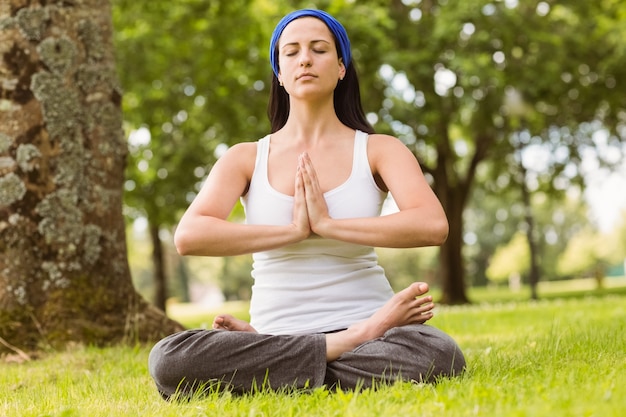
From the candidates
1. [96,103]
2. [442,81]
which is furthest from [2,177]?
[442,81]

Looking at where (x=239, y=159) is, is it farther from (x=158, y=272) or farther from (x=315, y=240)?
(x=158, y=272)

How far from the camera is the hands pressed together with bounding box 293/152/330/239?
3.50 m

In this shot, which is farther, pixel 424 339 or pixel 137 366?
pixel 137 366

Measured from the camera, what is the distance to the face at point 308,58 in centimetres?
382

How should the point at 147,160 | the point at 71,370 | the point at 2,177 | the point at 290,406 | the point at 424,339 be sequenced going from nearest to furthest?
the point at 290,406, the point at 424,339, the point at 71,370, the point at 2,177, the point at 147,160

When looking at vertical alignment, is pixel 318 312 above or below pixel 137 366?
above

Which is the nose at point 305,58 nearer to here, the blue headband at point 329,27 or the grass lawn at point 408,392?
the blue headband at point 329,27

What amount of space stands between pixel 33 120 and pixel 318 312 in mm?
3225

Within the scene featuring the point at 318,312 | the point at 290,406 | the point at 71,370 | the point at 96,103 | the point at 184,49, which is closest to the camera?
the point at 290,406

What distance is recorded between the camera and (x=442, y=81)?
629 inches

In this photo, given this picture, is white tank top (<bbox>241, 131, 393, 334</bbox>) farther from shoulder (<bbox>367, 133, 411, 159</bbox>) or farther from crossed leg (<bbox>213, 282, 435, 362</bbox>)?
crossed leg (<bbox>213, 282, 435, 362</bbox>)

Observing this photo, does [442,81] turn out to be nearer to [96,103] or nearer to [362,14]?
[362,14]

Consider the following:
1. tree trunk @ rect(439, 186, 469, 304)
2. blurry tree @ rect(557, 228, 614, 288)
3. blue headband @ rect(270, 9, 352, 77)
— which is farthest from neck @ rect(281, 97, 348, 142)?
blurry tree @ rect(557, 228, 614, 288)

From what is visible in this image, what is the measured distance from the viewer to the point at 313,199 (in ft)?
11.5
